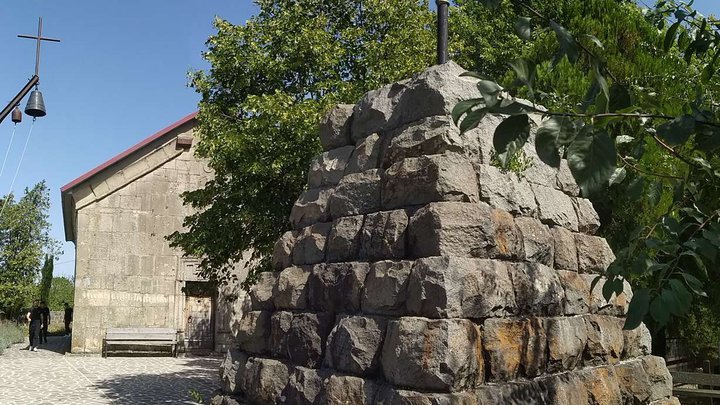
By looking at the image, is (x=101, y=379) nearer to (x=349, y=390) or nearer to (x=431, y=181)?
(x=349, y=390)

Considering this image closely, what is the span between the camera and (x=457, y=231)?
12.8 ft

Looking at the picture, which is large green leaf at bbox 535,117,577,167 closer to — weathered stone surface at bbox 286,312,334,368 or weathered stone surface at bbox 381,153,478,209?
weathered stone surface at bbox 381,153,478,209

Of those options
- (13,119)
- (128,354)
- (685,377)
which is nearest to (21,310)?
(128,354)

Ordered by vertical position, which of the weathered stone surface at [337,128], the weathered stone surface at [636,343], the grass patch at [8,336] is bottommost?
the grass patch at [8,336]

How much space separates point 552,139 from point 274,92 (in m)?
10.1

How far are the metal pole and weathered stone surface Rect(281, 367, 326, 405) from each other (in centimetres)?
296

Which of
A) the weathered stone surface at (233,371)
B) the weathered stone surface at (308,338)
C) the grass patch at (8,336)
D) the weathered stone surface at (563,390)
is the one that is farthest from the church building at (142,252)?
the weathered stone surface at (563,390)

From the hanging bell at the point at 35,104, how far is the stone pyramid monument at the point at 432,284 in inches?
228

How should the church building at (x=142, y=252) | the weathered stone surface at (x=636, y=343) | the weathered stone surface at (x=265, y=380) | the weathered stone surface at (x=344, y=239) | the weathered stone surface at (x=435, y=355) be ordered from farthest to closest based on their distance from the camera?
the church building at (x=142, y=252)
the weathered stone surface at (x=636, y=343)
the weathered stone surface at (x=265, y=380)
the weathered stone surface at (x=344, y=239)
the weathered stone surface at (x=435, y=355)

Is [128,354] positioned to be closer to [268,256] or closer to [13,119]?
[268,256]

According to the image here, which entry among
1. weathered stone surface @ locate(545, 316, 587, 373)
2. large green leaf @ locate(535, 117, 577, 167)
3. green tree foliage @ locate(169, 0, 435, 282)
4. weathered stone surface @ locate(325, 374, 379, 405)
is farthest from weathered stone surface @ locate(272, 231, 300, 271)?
green tree foliage @ locate(169, 0, 435, 282)

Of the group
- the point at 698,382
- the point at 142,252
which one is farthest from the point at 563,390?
the point at 142,252

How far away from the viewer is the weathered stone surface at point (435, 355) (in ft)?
11.6

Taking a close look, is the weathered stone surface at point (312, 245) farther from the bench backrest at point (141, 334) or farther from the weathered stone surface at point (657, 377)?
the bench backrest at point (141, 334)
